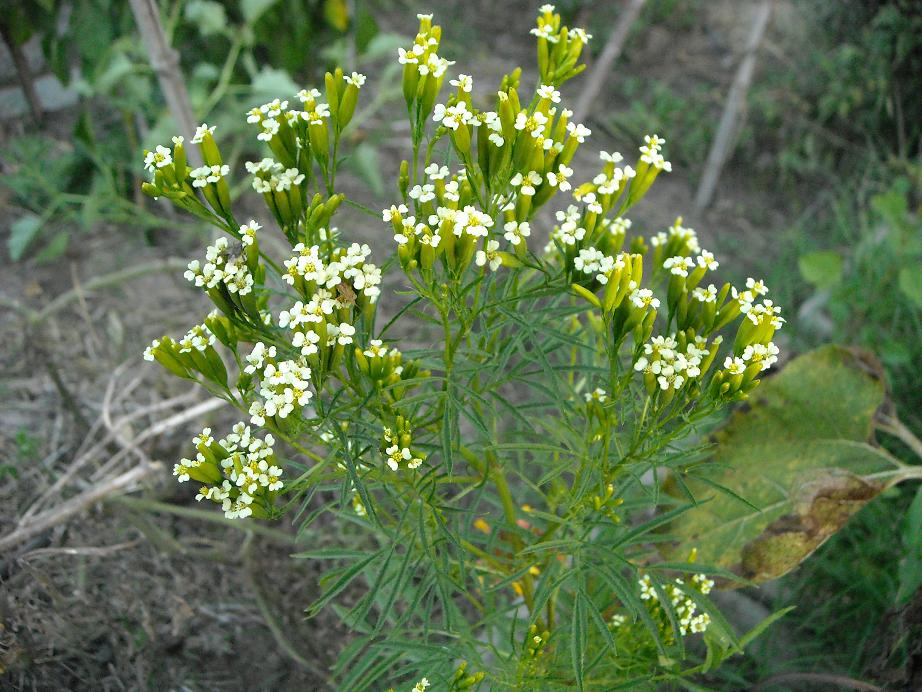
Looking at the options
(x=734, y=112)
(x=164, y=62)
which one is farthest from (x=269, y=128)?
(x=734, y=112)

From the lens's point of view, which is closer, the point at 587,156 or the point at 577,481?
the point at 577,481

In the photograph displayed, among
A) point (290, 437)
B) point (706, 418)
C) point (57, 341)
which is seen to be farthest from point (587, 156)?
point (290, 437)

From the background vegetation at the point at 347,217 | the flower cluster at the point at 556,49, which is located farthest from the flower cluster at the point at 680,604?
the flower cluster at the point at 556,49

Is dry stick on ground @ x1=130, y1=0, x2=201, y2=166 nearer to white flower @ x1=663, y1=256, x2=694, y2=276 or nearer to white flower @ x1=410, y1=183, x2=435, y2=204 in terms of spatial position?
white flower @ x1=410, y1=183, x2=435, y2=204

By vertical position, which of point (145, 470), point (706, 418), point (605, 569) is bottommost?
point (145, 470)

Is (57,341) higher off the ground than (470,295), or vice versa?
(470,295)

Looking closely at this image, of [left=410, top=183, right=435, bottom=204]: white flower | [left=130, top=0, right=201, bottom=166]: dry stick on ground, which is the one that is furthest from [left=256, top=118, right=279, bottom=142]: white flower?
[left=130, top=0, right=201, bottom=166]: dry stick on ground

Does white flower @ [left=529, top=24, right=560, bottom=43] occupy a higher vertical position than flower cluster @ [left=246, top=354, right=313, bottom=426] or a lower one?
higher

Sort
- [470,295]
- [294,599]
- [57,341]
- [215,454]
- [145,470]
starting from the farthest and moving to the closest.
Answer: [57,341]
[294,599]
[145,470]
[470,295]
[215,454]

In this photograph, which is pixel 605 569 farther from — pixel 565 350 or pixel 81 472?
pixel 81 472
